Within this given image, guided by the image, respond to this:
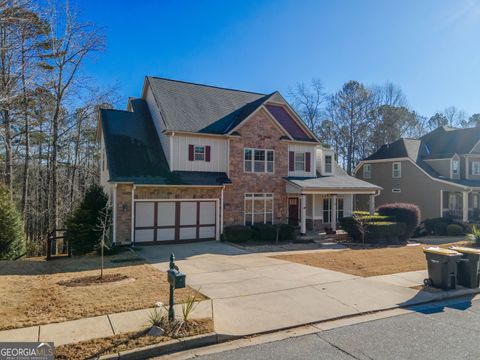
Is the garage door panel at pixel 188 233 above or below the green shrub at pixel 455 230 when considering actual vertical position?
above

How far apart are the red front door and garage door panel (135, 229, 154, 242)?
8750 millimetres

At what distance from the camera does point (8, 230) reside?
48.5 feet

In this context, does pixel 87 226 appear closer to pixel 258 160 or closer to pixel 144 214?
pixel 144 214

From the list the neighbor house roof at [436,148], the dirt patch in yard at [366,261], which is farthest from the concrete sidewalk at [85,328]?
the neighbor house roof at [436,148]

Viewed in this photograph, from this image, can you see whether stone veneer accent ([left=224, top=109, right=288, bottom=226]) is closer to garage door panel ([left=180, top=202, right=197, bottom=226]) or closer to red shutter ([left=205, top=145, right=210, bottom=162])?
red shutter ([left=205, top=145, right=210, bottom=162])

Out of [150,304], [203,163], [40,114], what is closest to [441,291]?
[150,304]

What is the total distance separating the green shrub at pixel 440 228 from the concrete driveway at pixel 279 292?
→ 16.3 metres

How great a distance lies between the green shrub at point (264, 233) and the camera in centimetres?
1827

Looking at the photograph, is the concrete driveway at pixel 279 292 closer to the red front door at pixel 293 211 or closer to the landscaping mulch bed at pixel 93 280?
the landscaping mulch bed at pixel 93 280

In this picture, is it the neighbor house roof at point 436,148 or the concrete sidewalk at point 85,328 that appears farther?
the neighbor house roof at point 436,148

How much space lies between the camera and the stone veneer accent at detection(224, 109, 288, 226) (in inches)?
756

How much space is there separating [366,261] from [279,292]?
579 centimetres

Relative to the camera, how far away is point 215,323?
6.19m

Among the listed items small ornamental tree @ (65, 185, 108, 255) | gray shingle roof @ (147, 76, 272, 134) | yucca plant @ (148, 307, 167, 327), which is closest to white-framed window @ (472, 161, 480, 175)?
gray shingle roof @ (147, 76, 272, 134)
